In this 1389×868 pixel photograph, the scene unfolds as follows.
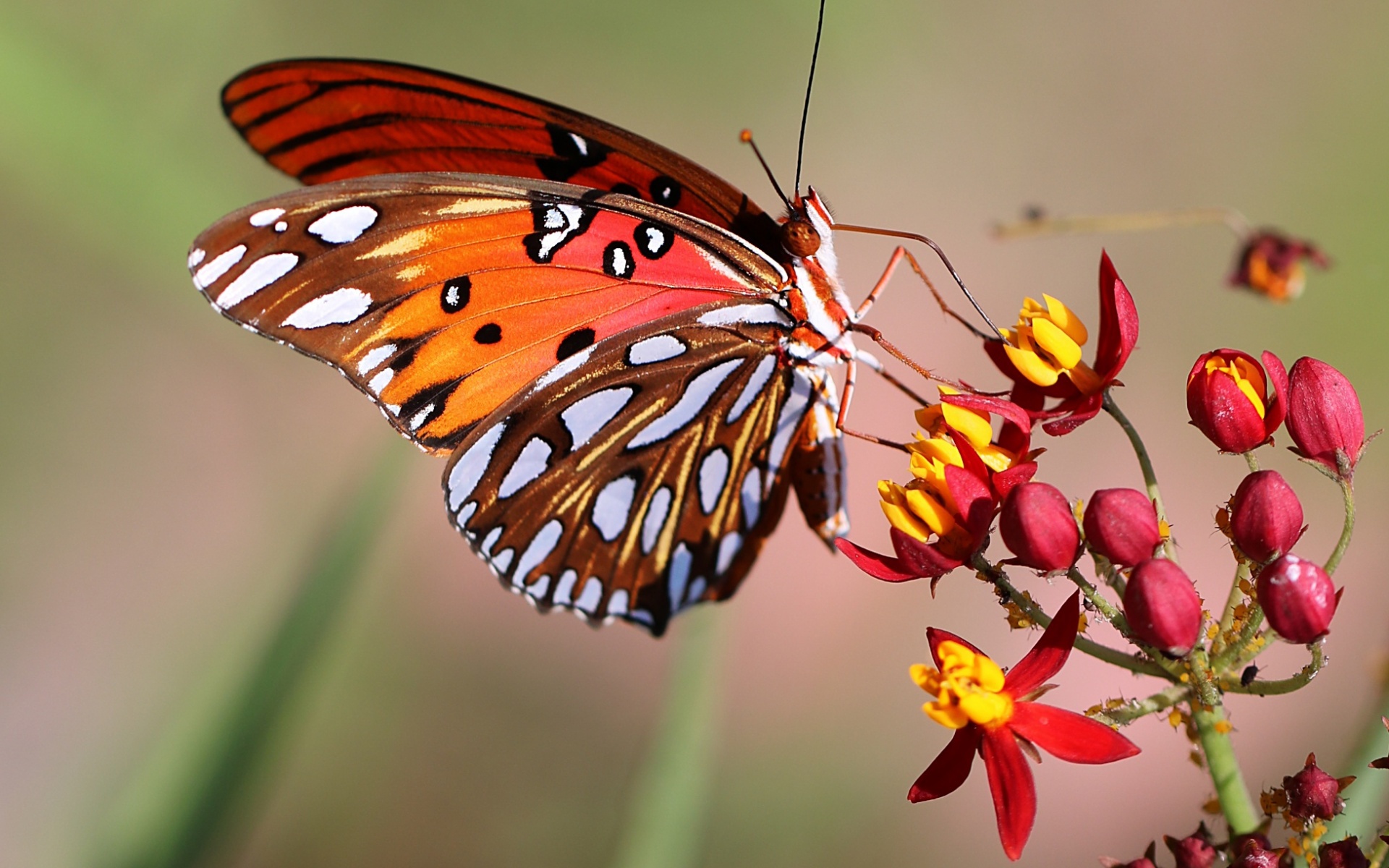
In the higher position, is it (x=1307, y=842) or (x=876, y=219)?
(x=876, y=219)

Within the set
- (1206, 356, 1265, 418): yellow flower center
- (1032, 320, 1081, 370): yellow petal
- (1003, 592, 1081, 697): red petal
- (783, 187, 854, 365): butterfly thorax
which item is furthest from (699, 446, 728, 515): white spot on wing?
(1206, 356, 1265, 418): yellow flower center

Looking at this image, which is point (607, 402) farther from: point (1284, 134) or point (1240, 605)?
point (1284, 134)

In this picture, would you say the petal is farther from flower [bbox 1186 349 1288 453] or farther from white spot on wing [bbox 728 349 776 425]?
white spot on wing [bbox 728 349 776 425]

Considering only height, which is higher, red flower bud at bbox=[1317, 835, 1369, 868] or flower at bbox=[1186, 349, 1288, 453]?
flower at bbox=[1186, 349, 1288, 453]

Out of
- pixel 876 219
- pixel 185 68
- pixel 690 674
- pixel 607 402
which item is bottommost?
pixel 690 674

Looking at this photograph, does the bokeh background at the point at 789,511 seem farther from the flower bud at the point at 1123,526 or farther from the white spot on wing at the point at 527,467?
the flower bud at the point at 1123,526

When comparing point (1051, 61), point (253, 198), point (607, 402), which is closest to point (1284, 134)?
point (1051, 61)
